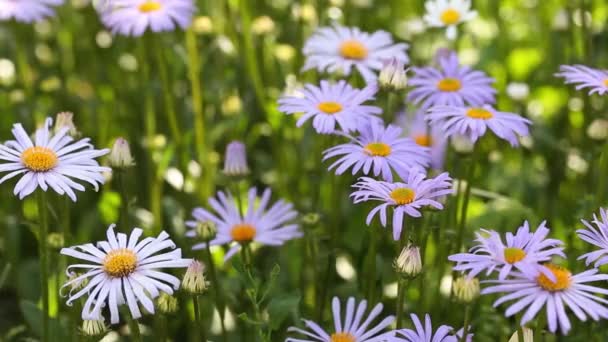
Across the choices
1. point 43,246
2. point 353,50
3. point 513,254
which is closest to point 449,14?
point 353,50

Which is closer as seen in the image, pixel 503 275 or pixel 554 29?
pixel 503 275

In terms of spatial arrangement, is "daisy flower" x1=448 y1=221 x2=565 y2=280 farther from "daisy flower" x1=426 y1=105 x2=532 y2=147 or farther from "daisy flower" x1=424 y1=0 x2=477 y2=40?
"daisy flower" x1=424 y1=0 x2=477 y2=40

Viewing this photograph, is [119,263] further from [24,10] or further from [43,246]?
[24,10]

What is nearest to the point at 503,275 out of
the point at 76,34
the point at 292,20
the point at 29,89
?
the point at 29,89

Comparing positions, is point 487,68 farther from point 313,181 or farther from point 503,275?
point 503,275

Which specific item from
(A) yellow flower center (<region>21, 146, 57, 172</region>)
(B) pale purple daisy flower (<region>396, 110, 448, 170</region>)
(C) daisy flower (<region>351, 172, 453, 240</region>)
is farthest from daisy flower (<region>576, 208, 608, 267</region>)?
(A) yellow flower center (<region>21, 146, 57, 172</region>)
